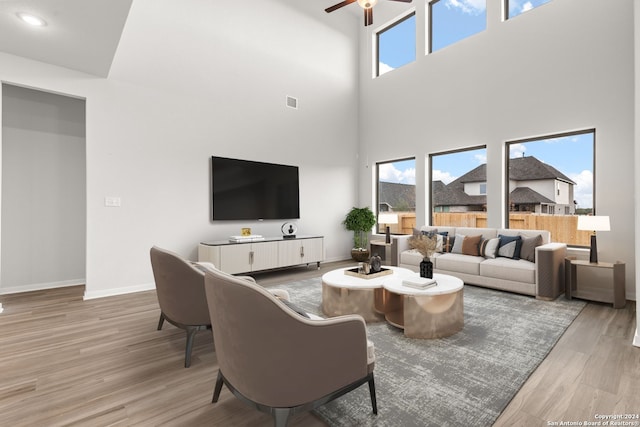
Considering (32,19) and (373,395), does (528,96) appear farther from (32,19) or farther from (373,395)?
(32,19)

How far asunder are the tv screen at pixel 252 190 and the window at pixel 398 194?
78.3 inches

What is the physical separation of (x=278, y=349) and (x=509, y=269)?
3858 mm

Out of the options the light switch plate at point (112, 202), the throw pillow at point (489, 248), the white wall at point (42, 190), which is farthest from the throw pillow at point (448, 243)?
the white wall at point (42, 190)

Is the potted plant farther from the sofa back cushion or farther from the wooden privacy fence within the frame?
the sofa back cushion

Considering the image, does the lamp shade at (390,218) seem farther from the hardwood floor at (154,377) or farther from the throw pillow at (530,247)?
the hardwood floor at (154,377)

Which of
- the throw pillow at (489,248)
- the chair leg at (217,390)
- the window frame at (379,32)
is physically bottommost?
the chair leg at (217,390)

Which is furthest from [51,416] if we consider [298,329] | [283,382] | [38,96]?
[38,96]

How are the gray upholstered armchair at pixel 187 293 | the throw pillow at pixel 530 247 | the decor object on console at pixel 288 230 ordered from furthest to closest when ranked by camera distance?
the decor object on console at pixel 288 230 → the throw pillow at pixel 530 247 → the gray upholstered armchair at pixel 187 293

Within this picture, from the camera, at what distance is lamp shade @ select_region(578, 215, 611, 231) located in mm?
3723

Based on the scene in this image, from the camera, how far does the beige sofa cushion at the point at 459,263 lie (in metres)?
4.50

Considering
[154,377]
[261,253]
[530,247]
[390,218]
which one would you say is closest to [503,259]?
[530,247]

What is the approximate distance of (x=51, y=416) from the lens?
1760 mm

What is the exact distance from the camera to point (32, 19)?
2904 mm

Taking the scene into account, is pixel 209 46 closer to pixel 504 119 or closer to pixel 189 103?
pixel 189 103
